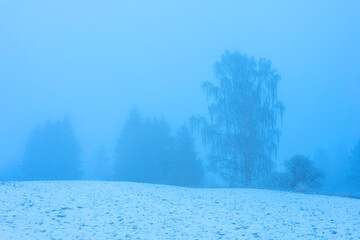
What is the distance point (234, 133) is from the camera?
88.0ft

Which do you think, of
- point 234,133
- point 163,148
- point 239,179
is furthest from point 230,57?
point 163,148

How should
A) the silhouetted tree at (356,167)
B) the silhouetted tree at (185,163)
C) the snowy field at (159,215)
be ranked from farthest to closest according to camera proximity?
the silhouetted tree at (356,167)
the silhouetted tree at (185,163)
the snowy field at (159,215)

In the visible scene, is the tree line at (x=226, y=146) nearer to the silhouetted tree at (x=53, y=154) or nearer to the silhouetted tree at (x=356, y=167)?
the silhouetted tree at (x=356, y=167)

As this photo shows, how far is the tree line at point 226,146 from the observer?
83.9 feet

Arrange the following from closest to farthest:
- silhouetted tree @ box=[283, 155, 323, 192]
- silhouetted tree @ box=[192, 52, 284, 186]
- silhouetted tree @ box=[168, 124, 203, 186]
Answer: silhouetted tree @ box=[283, 155, 323, 192]
silhouetted tree @ box=[192, 52, 284, 186]
silhouetted tree @ box=[168, 124, 203, 186]

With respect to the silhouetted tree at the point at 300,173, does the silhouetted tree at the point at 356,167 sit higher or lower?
higher

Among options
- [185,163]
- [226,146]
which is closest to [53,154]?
[185,163]

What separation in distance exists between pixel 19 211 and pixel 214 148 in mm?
18301

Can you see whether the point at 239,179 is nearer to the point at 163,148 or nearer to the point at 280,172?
the point at 280,172

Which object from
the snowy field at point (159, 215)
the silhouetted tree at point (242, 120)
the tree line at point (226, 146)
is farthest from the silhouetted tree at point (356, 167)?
the snowy field at point (159, 215)

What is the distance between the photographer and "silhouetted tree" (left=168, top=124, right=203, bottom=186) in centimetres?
3381

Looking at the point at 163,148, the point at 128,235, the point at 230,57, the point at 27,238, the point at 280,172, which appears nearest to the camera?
the point at 27,238

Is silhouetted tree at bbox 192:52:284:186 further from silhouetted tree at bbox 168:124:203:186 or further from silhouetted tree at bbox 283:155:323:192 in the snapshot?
silhouetted tree at bbox 168:124:203:186

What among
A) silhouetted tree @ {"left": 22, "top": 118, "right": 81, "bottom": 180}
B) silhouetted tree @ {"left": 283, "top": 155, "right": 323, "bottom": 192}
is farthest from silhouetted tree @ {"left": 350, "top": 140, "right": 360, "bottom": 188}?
silhouetted tree @ {"left": 22, "top": 118, "right": 81, "bottom": 180}
